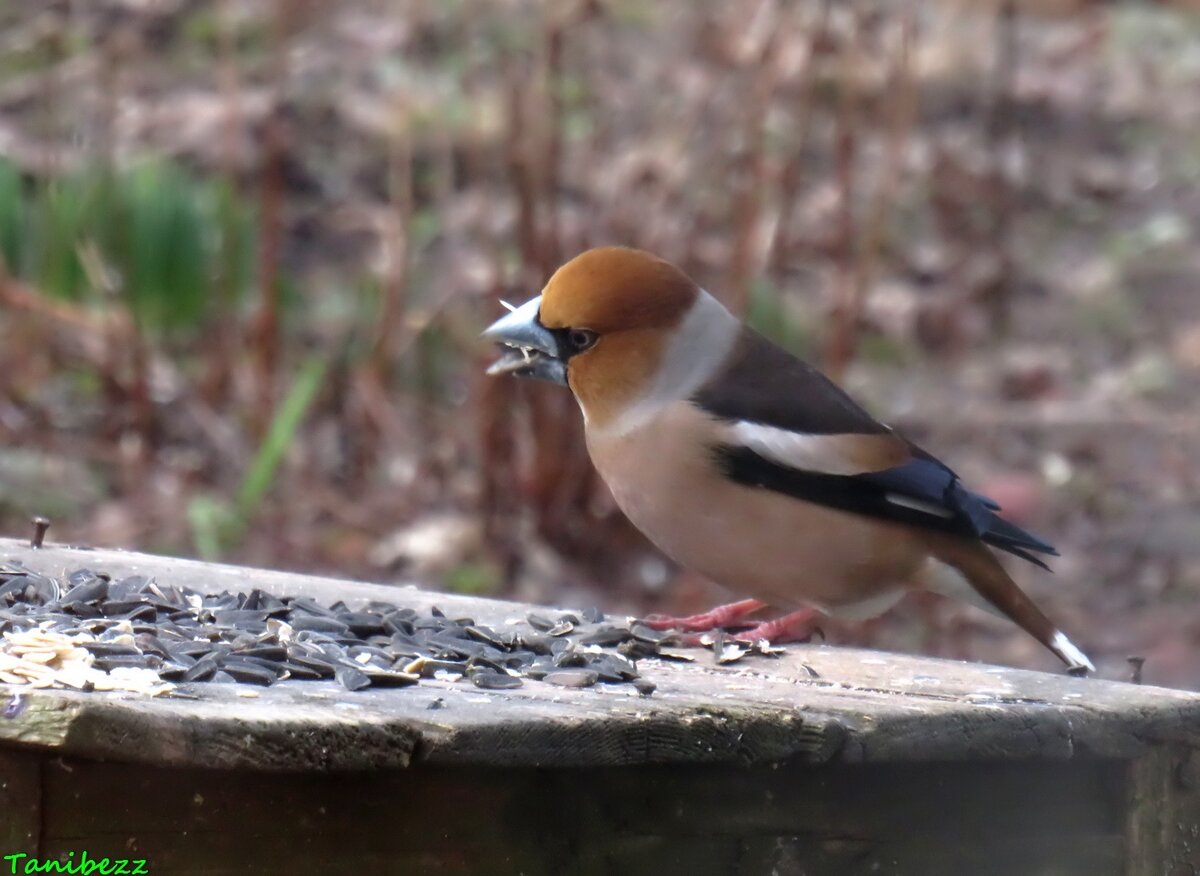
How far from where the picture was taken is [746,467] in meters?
3.59

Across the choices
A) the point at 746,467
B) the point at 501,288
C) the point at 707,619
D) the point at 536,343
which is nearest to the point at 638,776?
the point at 707,619

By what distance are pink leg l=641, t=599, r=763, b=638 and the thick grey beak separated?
55 cm

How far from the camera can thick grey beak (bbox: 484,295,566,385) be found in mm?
3703

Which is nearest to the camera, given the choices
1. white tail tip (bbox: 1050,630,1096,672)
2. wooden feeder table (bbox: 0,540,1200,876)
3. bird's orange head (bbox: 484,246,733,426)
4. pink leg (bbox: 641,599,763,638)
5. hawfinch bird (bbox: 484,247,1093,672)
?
wooden feeder table (bbox: 0,540,1200,876)

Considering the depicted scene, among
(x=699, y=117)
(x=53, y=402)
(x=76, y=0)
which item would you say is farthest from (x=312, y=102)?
(x=699, y=117)

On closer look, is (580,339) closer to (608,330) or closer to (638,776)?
(608,330)

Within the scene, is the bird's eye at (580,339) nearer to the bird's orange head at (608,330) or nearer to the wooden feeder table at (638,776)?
the bird's orange head at (608,330)

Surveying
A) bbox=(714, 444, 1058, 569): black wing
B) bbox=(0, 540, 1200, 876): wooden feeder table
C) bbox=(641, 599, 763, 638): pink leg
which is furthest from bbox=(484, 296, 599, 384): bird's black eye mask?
bbox=(0, 540, 1200, 876): wooden feeder table

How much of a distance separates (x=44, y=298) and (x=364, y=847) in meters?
4.94

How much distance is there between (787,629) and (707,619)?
20 centimetres

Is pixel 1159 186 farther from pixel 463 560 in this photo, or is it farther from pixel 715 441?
pixel 715 441

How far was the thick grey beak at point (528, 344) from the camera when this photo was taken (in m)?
3.70

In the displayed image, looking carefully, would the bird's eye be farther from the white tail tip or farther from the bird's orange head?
the white tail tip

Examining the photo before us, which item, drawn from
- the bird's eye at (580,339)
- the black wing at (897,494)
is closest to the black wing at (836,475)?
the black wing at (897,494)
